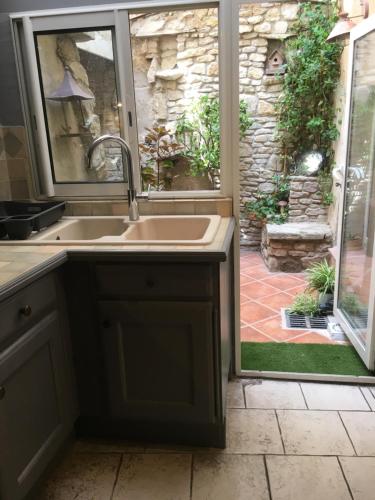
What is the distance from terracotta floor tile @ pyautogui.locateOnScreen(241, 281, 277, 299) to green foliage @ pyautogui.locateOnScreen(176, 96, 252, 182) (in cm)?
132

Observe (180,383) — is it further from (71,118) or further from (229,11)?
(229,11)

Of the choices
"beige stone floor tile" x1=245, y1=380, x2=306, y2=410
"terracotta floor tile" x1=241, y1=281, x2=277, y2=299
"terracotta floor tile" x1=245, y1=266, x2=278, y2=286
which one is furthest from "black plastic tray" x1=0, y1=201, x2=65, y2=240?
"terracotta floor tile" x1=245, y1=266, x2=278, y2=286

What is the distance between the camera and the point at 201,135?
4.70 metres

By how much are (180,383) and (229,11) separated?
5.45ft

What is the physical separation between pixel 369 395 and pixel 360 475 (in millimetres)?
578

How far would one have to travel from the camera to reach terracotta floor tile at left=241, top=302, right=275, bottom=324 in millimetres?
3152

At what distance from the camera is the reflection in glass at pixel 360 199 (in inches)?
98.4

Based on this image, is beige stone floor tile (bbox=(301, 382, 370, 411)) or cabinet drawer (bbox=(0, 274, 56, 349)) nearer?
cabinet drawer (bbox=(0, 274, 56, 349))

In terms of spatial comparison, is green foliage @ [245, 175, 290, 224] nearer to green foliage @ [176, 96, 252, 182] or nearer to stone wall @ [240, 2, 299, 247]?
stone wall @ [240, 2, 299, 247]

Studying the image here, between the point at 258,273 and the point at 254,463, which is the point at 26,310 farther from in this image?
the point at 258,273

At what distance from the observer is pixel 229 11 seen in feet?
6.23

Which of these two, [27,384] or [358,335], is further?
[358,335]

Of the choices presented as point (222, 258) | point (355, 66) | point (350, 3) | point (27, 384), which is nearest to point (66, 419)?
point (27, 384)

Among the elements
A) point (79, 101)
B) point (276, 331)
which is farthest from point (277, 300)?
point (79, 101)
